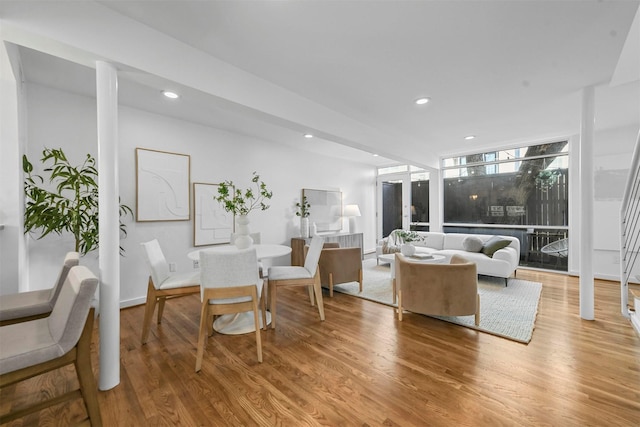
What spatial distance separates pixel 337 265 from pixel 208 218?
2.08m

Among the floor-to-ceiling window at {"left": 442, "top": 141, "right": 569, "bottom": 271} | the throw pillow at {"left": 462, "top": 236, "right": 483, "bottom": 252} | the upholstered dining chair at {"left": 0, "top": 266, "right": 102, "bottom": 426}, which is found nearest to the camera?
the upholstered dining chair at {"left": 0, "top": 266, "right": 102, "bottom": 426}

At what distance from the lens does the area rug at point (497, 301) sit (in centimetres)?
264

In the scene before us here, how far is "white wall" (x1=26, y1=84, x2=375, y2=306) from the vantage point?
2.79 metres

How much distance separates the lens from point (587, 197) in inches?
110

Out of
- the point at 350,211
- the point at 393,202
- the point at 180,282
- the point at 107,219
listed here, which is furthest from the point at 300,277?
the point at 393,202

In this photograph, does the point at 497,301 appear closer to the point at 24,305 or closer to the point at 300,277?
the point at 300,277

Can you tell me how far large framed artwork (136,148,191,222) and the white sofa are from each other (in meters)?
3.77

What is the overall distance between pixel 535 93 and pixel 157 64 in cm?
378

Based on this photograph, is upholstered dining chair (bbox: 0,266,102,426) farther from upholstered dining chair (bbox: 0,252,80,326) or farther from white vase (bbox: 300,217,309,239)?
white vase (bbox: 300,217,309,239)

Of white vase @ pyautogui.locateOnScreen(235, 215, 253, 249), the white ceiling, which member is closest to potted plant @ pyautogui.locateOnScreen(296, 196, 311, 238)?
the white ceiling

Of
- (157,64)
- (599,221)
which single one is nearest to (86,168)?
(157,64)

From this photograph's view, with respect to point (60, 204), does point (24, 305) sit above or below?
below

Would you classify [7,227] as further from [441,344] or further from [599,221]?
[599,221]

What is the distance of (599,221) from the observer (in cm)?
442
